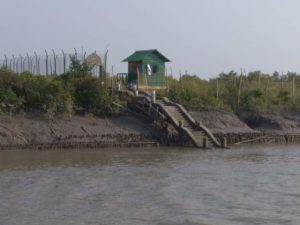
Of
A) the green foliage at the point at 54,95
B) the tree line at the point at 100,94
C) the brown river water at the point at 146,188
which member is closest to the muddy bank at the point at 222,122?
the tree line at the point at 100,94

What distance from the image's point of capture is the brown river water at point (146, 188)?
14688 millimetres

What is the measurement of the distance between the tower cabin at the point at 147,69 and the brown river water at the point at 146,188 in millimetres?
13868

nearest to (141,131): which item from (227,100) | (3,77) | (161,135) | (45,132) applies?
(161,135)

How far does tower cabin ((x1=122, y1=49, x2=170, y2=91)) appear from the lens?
43.1m

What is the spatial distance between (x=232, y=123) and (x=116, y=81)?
25.5ft

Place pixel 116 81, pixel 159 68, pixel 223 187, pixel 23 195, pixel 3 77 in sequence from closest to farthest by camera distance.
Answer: pixel 23 195, pixel 223 187, pixel 3 77, pixel 116 81, pixel 159 68

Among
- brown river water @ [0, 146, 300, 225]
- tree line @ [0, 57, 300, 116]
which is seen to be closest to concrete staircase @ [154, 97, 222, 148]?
tree line @ [0, 57, 300, 116]

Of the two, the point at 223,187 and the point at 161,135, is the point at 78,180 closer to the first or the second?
the point at 223,187

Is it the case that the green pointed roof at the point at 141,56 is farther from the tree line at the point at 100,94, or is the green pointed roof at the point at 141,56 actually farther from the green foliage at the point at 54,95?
the green foliage at the point at 54,95

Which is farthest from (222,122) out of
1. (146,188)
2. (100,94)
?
(146,188)

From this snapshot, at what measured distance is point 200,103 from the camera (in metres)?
41.1

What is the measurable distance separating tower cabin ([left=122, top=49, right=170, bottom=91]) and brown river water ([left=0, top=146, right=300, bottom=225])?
1387cm

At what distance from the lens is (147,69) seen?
4312 cm

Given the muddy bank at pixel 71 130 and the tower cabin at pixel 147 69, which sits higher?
the tower cabin at pixel 147 69
